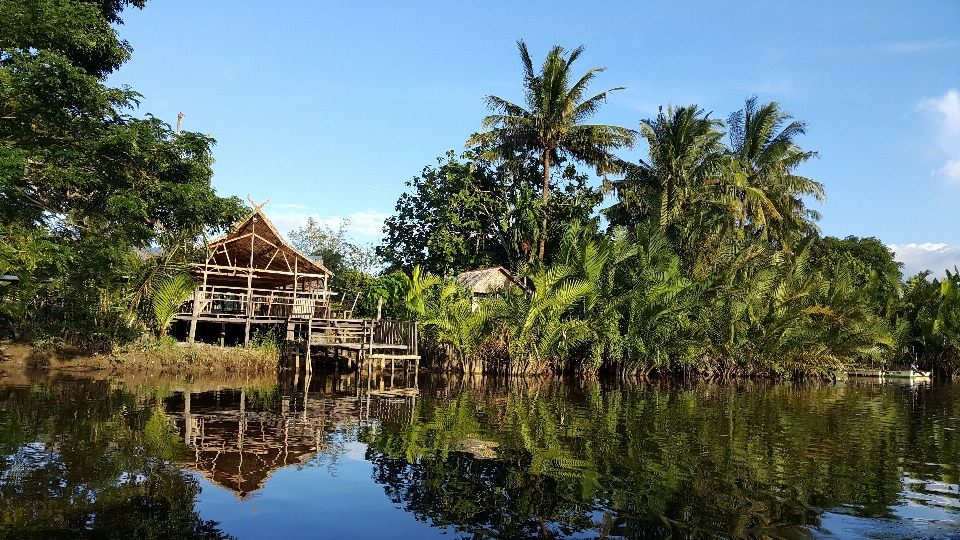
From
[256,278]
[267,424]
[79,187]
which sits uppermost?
[79,187]

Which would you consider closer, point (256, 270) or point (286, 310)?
point (256, 270)

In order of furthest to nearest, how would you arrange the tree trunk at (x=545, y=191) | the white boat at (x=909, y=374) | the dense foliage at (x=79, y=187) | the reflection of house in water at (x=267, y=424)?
the tree trunk at (x=545, y=191) → the white boat at (x=909, y=374) → the dense foliage at (x=79, y=187) → the reflection of house in water at (x=267, y=424)

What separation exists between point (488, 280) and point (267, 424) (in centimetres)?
1469

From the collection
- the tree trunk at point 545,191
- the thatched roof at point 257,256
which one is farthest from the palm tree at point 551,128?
the thatched roof at point 257,256

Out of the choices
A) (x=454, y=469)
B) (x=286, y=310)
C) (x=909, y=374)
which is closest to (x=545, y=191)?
(x=286, y=310)

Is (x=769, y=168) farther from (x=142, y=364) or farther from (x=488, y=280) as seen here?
(x=142, y=364)

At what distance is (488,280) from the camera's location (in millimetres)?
24359

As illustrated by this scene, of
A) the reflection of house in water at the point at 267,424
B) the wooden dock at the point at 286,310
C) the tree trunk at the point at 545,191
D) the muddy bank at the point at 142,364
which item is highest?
the tree trunk at the point at 545,191

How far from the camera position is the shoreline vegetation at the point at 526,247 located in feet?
54.0

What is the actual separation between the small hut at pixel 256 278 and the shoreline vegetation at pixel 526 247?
0.69 metres

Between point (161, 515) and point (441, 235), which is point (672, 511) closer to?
point (161, 515)

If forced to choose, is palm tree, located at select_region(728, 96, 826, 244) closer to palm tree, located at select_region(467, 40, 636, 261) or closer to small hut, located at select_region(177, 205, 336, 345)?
palm tree, located at select_region(467, 40, 636, 261)

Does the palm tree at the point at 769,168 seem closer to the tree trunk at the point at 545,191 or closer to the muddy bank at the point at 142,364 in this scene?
the tree trunk at the point at 545,191

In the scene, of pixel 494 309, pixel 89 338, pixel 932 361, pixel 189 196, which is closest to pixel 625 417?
pixel 494 309
